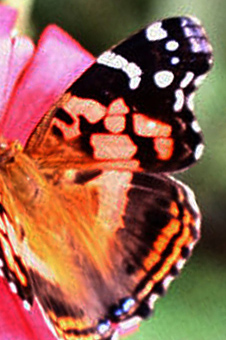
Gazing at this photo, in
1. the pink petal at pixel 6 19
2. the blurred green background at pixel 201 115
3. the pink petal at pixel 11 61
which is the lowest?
the blurred green background at pixel 201 115

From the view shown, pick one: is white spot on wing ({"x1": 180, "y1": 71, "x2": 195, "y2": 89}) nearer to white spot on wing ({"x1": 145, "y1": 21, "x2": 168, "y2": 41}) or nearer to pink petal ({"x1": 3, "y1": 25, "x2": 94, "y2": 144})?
white spot on wing ({"x1": 145, "y1": 21, "x2": 168, "y2": 41})

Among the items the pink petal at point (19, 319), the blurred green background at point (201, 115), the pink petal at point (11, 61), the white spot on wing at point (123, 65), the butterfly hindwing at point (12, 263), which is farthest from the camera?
the blurred green background at point (201, 115)

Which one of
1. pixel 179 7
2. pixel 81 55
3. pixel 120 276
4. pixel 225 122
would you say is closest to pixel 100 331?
pixel 120 276

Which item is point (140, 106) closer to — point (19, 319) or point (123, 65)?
point (123, 65)

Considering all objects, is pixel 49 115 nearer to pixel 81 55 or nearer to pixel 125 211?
pixel 125 211

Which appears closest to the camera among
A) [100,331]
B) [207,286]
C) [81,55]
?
[100,331]

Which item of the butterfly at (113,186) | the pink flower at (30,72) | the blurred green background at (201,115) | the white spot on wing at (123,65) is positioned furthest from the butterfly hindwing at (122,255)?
the blurred green background at (201,115)

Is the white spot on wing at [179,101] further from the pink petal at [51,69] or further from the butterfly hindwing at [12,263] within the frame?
the pink petal at [51,69]

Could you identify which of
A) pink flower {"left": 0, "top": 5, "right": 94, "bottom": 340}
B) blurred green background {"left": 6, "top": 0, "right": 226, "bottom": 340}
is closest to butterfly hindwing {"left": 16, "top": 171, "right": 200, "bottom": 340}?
pink flower {"left": 0, "top": 5, "right": 94, "bottom": 340}
